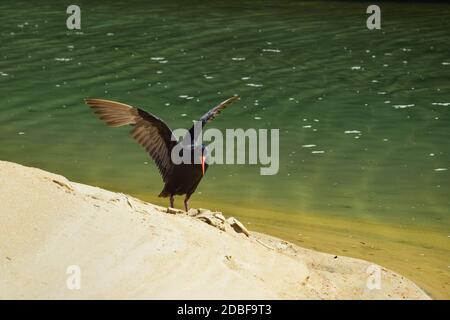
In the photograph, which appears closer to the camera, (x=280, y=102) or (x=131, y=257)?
(x=131, y=257)

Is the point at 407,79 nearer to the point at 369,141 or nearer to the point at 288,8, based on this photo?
the point at 369,141

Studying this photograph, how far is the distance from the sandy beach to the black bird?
2.68 feet

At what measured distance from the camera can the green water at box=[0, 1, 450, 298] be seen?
9.67 meters

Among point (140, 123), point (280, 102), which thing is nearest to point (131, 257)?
point (140, 123)

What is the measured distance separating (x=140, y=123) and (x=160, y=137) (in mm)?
204

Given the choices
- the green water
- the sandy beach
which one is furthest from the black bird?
the green water

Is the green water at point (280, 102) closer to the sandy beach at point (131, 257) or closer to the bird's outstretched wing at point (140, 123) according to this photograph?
the sandy beach at point (131, 257)

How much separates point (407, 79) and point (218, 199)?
6.72 m

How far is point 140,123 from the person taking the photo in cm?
746

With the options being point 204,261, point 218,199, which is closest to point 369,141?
point 218,199

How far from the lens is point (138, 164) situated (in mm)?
11359

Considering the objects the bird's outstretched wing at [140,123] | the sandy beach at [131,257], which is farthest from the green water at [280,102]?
the bird's outstretched wing at [140,123]

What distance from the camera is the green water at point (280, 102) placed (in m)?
9.67

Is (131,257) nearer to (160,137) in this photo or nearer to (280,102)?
(160,137)
